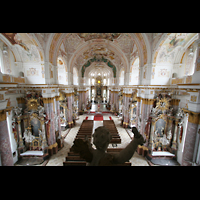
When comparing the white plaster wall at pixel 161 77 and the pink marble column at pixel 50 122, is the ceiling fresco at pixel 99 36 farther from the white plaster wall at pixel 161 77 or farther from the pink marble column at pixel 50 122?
the pink marble column at pixel 50 122

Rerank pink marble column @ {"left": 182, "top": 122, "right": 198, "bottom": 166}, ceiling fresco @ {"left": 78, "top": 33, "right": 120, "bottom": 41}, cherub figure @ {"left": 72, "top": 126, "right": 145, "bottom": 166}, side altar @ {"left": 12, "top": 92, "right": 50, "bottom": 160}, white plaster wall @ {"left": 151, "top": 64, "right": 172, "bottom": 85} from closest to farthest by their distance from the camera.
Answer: cherub figure @ {"left": 72, "top": 126, "right": 145, "bottom": 166} < pink marble column @ {"left": 182, "top": 122, "right": 198, "bottom": 166} < white plaster wall @ {"left": 151, "top": 64, "right": 172, "bottom": 85} < side altar @ {"left": 12, "top": 92, "right": 50, "bottom": 160} < ceiling fresco @ {"left": 78, "top": 33, "right": 120, "bottom": 41}

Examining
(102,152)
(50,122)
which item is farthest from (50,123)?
(102,152)

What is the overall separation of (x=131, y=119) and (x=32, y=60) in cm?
1300

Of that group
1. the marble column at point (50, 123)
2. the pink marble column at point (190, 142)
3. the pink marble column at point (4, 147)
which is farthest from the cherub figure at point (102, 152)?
the marble column at point (50, 123)

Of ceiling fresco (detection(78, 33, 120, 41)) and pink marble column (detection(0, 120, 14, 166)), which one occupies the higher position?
ceiling fresco (detection(78, 33, 120, 41))

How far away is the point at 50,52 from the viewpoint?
27.0 feet

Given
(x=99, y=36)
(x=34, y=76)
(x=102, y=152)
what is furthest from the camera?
(x=99, y=36)

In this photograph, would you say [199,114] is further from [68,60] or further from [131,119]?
[68,60]

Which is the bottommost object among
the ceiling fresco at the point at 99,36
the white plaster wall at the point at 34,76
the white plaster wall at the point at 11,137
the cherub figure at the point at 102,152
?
the white plaster wall at the point at 11,137

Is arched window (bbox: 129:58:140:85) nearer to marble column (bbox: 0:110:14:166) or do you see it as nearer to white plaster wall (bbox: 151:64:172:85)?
white plaster wall (bbox: 151:64:172:85)

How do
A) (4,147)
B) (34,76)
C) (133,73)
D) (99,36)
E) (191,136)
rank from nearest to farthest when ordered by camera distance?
(191,136) < (4,147) < (34,76) < (99,36) < (133,73)

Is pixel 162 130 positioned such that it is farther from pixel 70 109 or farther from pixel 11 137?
pixel 11 137

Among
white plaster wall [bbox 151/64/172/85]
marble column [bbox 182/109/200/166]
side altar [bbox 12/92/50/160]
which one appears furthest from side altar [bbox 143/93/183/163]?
side altar [bbox 12/92/50/160]

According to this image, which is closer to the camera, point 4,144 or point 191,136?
point 191,136
